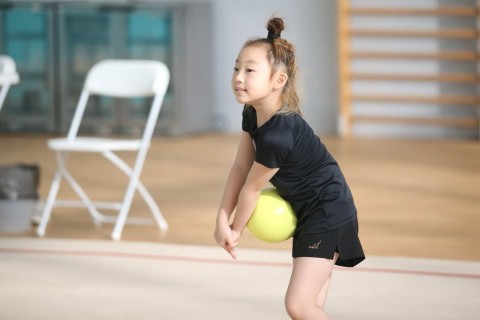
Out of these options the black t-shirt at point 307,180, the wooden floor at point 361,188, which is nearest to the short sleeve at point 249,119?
the black t-shirt at point 307,180

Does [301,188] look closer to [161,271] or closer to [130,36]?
[161,271]

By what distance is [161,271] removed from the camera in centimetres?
454

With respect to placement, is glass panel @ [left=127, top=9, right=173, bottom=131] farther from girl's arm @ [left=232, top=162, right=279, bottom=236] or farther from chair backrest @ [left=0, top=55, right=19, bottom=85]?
girl's arm @ [left=232, top=162, right=279, bottom=236]

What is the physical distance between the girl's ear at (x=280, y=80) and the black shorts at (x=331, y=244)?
15.5 inches

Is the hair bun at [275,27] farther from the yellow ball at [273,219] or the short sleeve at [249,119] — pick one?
the yellow ball at [273,219]

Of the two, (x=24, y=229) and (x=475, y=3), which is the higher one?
(x=475, y=3)

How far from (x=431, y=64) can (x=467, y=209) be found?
13.6ft

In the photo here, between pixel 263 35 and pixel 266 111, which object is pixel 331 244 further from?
pixel 263 35

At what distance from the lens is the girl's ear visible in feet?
9.58

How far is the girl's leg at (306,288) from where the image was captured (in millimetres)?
2904

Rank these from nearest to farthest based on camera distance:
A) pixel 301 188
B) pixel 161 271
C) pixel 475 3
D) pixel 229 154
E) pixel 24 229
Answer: pixel 301 188, pixel 161 271, pixel 24 229, pixel 229 154, pixel 475 3

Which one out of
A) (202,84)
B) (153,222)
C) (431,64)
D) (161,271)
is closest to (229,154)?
(202,84)

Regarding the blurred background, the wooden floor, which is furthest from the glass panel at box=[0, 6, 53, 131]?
the wooden floor

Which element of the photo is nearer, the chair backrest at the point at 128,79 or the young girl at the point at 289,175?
the young girl at the point at 289,175
